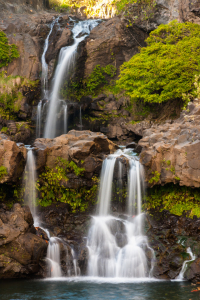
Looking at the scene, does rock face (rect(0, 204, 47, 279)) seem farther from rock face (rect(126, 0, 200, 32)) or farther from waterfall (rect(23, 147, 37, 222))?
rock face (rect(126, 0, 200, 32))

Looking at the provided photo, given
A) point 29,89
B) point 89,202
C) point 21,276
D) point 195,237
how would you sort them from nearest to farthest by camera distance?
point 21,276
point 195,237
point 89,202
point 29,89

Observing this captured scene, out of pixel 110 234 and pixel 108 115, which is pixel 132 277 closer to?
pixel 110 234

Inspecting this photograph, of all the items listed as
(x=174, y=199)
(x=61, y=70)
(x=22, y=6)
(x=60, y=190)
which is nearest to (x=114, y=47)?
(x=61, y=70)

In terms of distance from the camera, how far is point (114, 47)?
28188 millimetres

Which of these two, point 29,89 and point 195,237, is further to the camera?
point 29,89

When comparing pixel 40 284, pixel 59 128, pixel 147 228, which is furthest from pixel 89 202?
pixel 59 128

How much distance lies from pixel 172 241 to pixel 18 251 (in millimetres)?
6832

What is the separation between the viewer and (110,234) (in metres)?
14.7

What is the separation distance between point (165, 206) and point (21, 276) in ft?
26.8

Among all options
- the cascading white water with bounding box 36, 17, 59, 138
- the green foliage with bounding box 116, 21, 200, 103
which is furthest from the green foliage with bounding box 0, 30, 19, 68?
the green foliage with bounding box 116, 21, 200, 103

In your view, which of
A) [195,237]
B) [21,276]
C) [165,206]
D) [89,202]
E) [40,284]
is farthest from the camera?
[89,202]

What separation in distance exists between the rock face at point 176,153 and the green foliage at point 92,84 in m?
11.4

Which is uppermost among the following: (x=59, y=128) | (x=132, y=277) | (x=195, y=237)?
(x=59, y=128)

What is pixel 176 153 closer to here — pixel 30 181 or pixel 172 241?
pixel 172 241
